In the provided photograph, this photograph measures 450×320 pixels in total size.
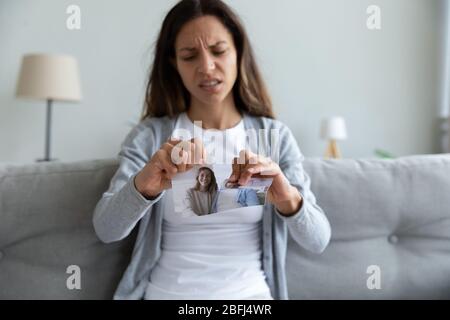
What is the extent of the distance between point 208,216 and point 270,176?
0.66ft

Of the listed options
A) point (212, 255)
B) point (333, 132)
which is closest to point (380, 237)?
point (212, 255)

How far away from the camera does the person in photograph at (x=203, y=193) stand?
0.55m

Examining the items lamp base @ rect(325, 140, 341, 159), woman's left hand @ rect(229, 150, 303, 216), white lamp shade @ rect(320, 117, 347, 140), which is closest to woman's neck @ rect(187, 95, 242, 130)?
woman's left hand @ rect(229, 150, 303, 216)


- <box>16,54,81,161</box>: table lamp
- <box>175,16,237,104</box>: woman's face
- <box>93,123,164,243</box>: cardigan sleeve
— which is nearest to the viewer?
<box>93,123,164,243</box>: cardigan sleeve

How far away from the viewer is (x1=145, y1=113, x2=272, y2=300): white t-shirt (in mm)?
714

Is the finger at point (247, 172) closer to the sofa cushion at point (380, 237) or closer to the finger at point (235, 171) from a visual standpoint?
the finger at point (235, 171)

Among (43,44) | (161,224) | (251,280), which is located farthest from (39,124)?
(251,280)

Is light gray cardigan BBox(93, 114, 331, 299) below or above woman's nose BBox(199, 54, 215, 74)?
below

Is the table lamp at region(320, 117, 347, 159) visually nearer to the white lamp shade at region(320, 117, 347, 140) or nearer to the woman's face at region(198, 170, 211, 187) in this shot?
the white lamp shade at region(320, 117, 347, 140)

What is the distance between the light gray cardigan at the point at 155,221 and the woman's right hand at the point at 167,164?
1.9 inches

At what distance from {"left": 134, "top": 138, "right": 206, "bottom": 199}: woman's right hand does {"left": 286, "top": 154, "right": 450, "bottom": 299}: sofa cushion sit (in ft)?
1.13

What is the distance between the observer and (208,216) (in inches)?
29.3

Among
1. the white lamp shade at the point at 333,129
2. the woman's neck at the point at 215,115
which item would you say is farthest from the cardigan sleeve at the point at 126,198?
the white lamp shade at the point at 333,129

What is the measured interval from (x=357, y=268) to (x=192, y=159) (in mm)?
487
